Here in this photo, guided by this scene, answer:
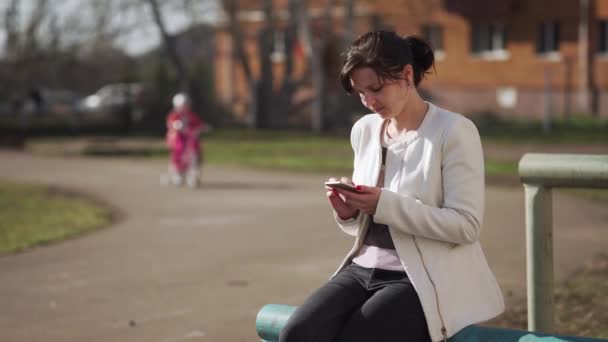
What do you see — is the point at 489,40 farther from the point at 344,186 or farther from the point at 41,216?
the point at 344,186

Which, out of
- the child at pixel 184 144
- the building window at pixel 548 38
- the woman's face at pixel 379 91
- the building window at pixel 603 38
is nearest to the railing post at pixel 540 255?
the woman's face at pixel 379 91

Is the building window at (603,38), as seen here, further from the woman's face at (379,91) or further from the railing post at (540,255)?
the woman's face at (379,91)

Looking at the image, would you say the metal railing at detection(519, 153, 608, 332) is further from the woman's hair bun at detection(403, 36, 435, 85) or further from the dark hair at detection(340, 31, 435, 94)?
the dark hair at detection(340, 31, 435, 94)

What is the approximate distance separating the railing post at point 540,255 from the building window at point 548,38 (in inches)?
1374

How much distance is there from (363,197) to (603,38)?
3476cm

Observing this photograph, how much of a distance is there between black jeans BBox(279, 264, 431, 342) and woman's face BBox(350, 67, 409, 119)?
1.96 ft

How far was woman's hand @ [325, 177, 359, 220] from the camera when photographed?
12.8 feet

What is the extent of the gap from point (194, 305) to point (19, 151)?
19.1 m

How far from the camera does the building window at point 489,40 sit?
4025cm

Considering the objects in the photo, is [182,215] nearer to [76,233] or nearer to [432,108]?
[76,233]

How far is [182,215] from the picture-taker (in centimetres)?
1239

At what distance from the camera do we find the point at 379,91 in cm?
384

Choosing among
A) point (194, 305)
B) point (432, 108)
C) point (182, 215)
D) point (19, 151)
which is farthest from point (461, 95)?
point (432, 108)

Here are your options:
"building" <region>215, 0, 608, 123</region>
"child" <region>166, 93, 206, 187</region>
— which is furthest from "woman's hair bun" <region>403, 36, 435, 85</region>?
"building" <region>215, 0, 608, 123</region>
